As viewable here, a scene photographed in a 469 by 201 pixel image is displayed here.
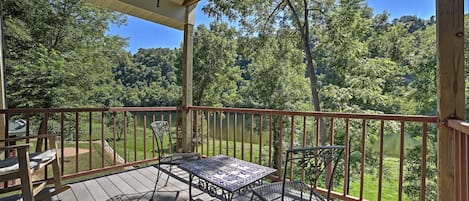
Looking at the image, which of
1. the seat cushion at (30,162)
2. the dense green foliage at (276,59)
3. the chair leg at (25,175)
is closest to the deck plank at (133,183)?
the seat cushion at (30,162)

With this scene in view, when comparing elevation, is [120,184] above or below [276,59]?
below

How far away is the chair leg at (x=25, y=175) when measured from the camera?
1.95 metres

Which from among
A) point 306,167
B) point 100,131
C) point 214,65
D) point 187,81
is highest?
point 214,65

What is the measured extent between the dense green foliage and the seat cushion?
234 inches

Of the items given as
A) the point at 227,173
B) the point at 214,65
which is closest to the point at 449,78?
the point at 227,173

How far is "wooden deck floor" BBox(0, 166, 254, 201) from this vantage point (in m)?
2.65

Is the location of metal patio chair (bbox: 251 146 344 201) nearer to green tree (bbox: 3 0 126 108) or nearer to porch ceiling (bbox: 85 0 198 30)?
porch ceiling (bbox: 85 0 198 30)

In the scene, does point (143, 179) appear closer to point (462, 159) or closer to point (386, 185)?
point (462, 159)

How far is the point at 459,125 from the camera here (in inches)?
57.1

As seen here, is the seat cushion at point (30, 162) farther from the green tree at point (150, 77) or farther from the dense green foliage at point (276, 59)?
the green tree at point (150, 77)

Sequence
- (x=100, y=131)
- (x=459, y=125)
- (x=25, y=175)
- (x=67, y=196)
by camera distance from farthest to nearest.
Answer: (x=100, y=131) → (x=67, y=196) → (x=25, y=175) → (x=459, y=125)

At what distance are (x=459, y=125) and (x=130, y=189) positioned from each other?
3021 millimetres

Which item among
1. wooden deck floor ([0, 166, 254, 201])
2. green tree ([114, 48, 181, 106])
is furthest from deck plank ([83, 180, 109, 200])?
green tree ([114, 48, 181, 106])

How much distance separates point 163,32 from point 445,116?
578 inches
